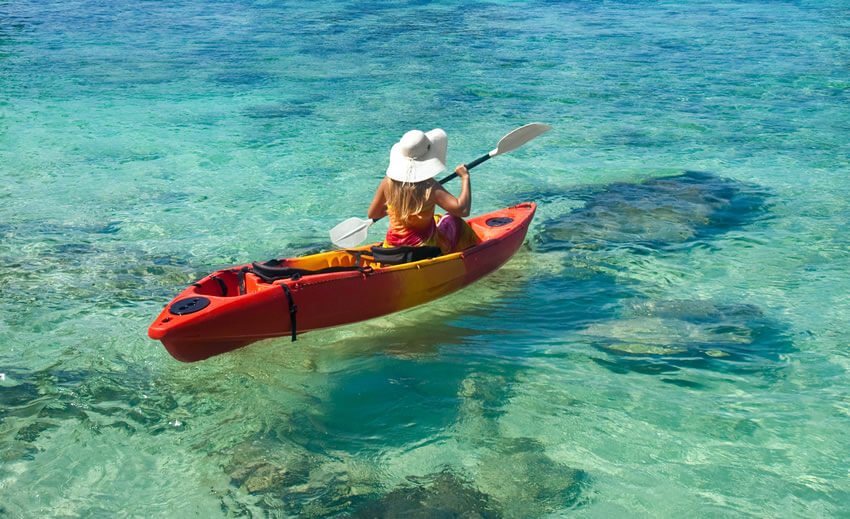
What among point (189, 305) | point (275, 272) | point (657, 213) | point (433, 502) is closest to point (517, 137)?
point (657, 213)

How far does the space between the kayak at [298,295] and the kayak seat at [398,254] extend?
2 centimetres

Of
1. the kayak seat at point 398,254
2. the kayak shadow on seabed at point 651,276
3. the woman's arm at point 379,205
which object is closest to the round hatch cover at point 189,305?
the kayak seat at point 398,254

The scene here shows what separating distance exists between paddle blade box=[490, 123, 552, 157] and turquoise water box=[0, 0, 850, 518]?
100cm

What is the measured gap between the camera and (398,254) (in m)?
6.12

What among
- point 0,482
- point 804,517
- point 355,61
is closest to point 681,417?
point 804,517

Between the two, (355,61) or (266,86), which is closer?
(266,86)

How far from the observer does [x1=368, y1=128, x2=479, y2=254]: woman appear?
5883 mm

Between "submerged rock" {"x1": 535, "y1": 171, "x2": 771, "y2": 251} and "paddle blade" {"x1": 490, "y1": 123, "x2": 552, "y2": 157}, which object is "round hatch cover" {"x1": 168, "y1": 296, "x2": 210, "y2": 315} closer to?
"paddle blade" {"x1": 490, "y1": 123, "x2": 552, "y2": 157}

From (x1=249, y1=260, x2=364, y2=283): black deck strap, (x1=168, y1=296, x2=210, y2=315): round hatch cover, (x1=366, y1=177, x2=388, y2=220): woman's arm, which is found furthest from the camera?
(x1=366, y1=177, x2=388, y2=220): woman's arm

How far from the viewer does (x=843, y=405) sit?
5.09 meters

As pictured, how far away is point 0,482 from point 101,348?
1.51m

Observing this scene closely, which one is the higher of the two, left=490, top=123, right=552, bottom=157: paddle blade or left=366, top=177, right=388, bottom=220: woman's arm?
left=490, top=123, right=552, bottom=157: paddle blade

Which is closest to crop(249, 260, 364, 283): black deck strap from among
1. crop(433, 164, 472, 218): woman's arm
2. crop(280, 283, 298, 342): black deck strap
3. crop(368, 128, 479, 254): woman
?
crop(280, 283, 298, 342): black deck strap

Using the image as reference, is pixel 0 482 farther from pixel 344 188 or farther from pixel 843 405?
pixel 344 188
